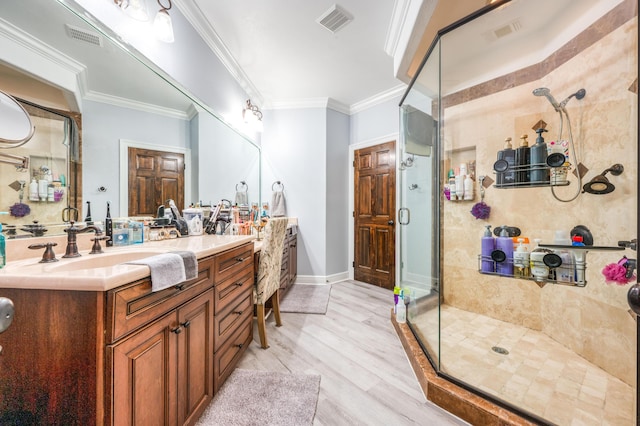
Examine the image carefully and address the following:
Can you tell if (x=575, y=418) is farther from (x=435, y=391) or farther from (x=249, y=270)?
(x=249, y=270)

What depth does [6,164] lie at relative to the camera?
978 millimetres

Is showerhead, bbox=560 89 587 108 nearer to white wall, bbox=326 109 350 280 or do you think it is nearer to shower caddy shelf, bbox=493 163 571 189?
shower caddy shelf, bbox=493 163 571 189

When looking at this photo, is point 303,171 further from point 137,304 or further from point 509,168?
point 137,304

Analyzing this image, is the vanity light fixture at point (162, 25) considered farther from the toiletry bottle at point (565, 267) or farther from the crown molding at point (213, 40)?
the toiletry bottle at point (565, 267)

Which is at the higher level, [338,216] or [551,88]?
[551,88]

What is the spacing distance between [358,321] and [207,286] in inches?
64.1

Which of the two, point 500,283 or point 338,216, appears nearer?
point 500,283

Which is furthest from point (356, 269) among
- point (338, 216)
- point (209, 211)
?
point (209, 211)

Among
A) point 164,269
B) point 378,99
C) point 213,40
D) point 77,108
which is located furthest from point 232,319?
point 378,99

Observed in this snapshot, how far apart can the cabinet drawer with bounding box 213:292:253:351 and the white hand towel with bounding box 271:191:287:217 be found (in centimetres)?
185

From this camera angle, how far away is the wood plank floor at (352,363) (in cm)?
135

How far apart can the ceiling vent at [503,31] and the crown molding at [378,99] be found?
4.57ft

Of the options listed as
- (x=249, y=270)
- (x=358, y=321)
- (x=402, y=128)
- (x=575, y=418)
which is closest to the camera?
(x=575, y=418)

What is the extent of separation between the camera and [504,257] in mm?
1465
